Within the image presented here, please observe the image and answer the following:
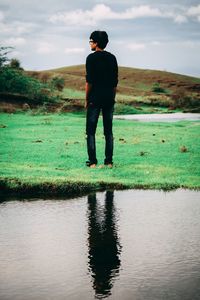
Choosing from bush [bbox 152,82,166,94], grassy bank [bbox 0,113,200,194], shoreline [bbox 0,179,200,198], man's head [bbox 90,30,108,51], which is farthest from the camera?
bush [bbox 152,82,166,94]

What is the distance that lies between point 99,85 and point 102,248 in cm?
468

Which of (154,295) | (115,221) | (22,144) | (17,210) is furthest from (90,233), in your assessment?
(22,144)

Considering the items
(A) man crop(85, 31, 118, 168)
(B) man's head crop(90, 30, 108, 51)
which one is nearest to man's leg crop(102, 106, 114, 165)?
(A) man crop(85, 31, 118, 168)

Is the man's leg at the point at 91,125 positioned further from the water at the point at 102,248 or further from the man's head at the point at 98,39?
the water at the point at 102,248

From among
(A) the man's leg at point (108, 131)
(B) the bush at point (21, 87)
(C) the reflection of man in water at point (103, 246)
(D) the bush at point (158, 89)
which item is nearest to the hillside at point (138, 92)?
(D) the bush at point (158, 89)

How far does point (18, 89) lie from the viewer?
34.2 meters

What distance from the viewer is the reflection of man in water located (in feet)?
11.9

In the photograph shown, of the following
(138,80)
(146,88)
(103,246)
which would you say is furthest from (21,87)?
(138,80)

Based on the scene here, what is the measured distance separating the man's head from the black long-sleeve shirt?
14cm

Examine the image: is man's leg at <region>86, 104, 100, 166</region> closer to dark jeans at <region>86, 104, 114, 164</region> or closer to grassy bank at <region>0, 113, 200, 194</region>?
dark jeans at <region>86, 104, 114, 164</region>

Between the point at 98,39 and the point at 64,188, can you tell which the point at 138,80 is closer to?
the point at 98,39

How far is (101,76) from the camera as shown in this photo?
8609mm

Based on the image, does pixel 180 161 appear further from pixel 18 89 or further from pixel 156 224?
pixel 18 89

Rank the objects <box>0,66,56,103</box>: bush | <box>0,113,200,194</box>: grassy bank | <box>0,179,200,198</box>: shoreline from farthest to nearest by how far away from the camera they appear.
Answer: <box>0,66,56,103</box>: bush → <box>0,113,200,194</box>: grassy bank → <box>0,179,200,198</box>: shoreline
